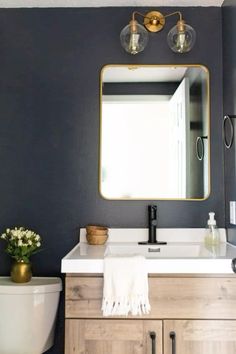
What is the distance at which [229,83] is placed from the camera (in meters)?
1.98

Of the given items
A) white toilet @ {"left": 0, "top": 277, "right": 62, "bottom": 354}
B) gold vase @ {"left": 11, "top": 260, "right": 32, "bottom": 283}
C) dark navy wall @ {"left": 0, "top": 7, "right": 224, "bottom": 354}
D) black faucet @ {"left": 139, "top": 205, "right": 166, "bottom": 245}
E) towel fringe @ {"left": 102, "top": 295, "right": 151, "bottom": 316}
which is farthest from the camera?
dark navy wall @ {"left": 0, "top": 7, "right": 224, "bottom": 354}

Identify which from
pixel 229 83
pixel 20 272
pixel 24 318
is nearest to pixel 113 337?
pixel 24 318

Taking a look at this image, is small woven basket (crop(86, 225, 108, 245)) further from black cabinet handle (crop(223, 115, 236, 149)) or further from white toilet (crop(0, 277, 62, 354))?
black cabinet handle (crop(223, 115, 236, 149))

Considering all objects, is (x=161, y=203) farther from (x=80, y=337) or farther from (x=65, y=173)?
(x=80, y=337)

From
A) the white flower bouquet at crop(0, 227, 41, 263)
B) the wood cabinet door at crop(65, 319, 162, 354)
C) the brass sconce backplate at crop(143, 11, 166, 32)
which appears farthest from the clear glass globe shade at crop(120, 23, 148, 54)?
Result: the wood cabinet door at crop(65, 319, 162, 354)

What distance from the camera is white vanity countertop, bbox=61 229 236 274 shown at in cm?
146

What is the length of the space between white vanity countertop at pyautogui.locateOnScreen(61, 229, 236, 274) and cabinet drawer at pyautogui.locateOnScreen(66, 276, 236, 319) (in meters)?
0.05

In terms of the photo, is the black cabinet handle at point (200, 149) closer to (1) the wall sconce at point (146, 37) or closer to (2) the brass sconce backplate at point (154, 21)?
(1) the wall sconce at point (146, 37)

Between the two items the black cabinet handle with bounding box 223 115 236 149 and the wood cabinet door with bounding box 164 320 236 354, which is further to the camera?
the black cabinet handle with bounding box 223 115 236 149

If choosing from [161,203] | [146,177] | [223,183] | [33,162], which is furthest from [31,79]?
[223,183]

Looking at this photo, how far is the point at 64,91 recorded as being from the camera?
213 cm

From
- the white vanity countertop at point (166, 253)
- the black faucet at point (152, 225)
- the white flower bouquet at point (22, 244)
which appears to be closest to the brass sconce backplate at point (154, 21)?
the black faucet at point (152, 225)

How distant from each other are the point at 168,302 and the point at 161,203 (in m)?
0.72

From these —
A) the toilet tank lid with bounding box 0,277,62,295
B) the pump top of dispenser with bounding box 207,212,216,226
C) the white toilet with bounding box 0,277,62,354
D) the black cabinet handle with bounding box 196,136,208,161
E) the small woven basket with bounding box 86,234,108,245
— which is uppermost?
the black cabinet handle with bounding box 196,136,208,161
